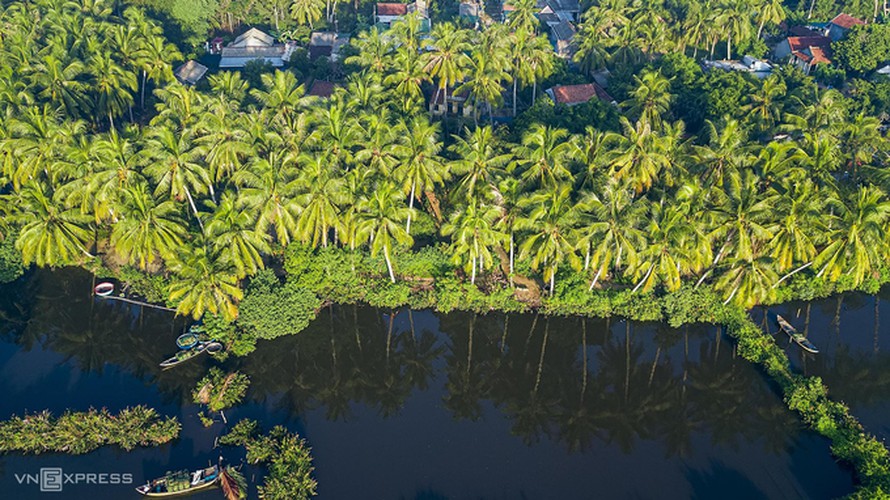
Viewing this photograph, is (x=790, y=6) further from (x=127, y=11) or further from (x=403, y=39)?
(x=127, y=11)

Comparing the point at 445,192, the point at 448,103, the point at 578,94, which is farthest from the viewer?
the point at 448,103

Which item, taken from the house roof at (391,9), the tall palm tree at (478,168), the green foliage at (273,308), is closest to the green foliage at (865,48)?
the tall palm tree at (478,168)

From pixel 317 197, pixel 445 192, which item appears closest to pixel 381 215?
pixel 317 197

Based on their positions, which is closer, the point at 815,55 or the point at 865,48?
the point at 865,48

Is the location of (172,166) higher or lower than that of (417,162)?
lower

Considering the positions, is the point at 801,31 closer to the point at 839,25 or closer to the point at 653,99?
the point at 839,25

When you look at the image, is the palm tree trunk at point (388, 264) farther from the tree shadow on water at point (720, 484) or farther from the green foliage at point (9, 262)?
the green foliage at point (9, 262)
